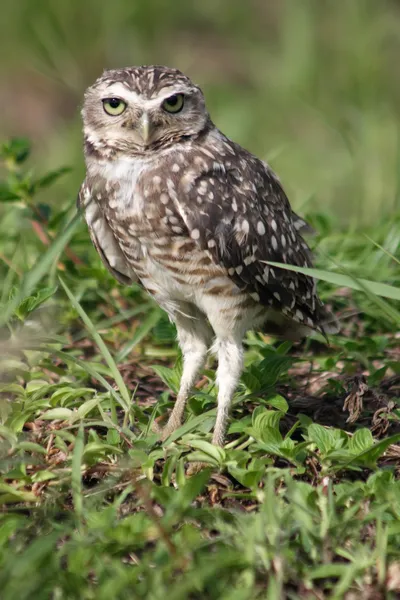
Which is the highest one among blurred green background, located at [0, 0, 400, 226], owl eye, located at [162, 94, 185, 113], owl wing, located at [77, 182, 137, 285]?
owl eye, located at [162, 94, 185, 113]

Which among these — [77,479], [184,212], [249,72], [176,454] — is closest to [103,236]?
[184,212]

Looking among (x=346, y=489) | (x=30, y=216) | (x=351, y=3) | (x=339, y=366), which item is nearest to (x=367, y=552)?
(x=346, y=489)

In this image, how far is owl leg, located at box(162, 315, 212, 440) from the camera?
12.4 ft

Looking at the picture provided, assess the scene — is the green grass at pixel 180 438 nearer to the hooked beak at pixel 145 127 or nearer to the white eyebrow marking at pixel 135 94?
the hooked beak at pixel 145 127

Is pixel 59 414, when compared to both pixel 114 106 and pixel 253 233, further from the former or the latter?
pixel 114 106

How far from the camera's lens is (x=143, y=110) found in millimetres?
3516

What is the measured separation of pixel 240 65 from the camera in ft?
37.9

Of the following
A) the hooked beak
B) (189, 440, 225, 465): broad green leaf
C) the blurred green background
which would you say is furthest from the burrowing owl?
the blurred green background

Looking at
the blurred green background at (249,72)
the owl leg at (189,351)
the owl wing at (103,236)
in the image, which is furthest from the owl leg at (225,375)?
the blurred green background at (249,72)

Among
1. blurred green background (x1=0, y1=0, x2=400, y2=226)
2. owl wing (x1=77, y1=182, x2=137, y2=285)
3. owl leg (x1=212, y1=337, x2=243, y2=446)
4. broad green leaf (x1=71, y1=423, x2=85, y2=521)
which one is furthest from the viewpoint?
blurred green background (x1=0, y1=0, x2=400, y2=226)

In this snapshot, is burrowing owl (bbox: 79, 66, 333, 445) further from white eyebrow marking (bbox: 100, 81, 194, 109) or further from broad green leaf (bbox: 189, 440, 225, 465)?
broad green leaf (bbox: 189, 440, 225, 465)

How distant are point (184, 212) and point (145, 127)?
1.21ft

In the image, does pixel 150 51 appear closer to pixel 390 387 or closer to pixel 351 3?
pixel 351 3

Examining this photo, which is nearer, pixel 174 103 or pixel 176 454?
pixel 176 454
